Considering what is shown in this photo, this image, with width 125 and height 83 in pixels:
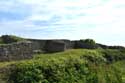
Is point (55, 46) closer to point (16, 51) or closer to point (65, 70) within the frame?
point (65, 70)

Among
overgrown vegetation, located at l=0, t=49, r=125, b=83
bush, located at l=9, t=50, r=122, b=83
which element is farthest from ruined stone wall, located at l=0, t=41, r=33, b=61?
Result: bush, located at l=9, t=50, r=122, b=83

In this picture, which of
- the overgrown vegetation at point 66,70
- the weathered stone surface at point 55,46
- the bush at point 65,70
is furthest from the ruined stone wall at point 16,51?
the weathered stone surface at point 55,46

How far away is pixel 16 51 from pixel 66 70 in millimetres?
2393

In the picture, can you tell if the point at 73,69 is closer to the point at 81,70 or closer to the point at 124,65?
the point at 81,70

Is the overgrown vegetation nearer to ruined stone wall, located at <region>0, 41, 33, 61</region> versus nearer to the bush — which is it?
the bush

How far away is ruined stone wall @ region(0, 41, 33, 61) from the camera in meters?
17.5

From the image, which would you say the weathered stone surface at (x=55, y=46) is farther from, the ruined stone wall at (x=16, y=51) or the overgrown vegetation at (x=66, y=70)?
the ruined stone wall at (x=16, y=51)

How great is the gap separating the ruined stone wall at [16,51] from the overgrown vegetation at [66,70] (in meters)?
0.50

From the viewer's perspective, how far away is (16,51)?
1812 cm

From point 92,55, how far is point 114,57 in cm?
555

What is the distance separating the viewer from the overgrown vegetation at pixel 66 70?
16.4 meters

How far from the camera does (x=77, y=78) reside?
18.8m

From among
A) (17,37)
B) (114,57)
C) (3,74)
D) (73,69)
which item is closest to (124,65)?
(114,57)

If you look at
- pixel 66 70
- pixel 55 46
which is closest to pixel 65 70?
pixel 66 70
